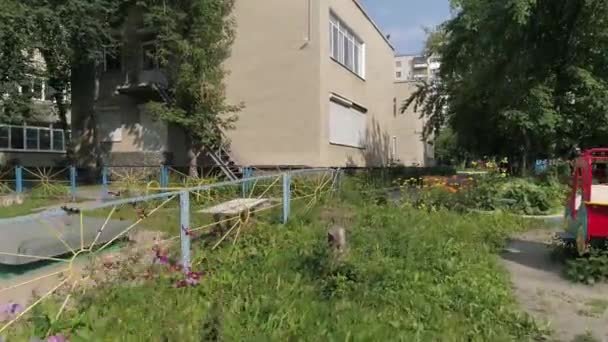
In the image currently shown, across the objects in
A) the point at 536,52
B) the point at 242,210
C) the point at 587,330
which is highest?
the point at 536,52

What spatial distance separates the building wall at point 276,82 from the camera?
18312 millimetres

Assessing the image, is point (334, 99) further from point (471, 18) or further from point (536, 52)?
point (536, 52)

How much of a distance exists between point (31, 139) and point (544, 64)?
29090 mm

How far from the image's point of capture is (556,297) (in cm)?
575

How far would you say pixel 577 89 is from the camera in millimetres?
16531

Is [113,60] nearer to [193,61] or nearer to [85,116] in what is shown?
[85,116]

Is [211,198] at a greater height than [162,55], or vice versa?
[162,55]

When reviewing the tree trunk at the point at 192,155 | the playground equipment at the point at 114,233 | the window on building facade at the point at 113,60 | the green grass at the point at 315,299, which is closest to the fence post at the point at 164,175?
the tree trunk at the point at 192,155

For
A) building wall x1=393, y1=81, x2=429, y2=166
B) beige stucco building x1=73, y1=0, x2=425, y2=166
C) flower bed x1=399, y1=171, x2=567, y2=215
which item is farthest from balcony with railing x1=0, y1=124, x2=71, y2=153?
flower bed x1=399, y1=171, x2=567, y2=215

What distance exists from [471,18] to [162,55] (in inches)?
399

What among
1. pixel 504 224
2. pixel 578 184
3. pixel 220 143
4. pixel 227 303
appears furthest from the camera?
pixel 220 143

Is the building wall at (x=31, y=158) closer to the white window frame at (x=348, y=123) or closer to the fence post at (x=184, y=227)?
the white window frame at (x=348, y=123)

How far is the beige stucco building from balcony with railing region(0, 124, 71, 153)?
1001 centimetres

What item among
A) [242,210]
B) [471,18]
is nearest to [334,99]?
[471,18]
